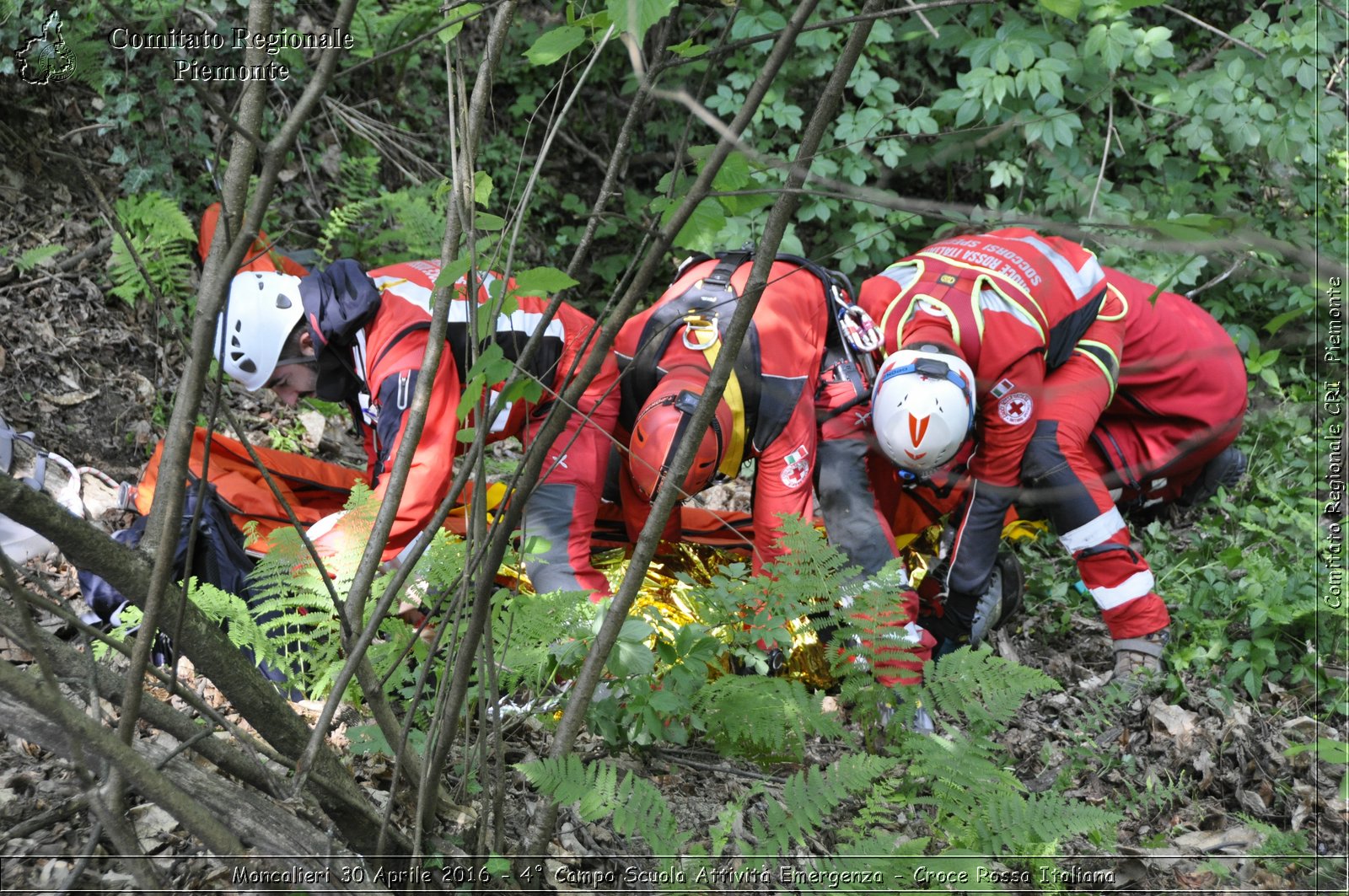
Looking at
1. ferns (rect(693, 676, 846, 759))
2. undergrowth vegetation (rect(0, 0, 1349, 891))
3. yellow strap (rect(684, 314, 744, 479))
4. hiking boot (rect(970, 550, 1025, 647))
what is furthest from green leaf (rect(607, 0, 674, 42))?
hiking boot (rect(970, 550, 1025, 647))

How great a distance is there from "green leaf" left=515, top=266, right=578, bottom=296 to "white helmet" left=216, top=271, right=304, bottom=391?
2893 mm

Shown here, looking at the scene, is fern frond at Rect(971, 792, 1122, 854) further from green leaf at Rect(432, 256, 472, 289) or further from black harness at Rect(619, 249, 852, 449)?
black harness at Rect(619, 249, 852, 449)

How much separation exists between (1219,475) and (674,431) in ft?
11.6

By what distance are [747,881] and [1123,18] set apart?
5.19 metres

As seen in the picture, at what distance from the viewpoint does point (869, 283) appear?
4809 millimetres

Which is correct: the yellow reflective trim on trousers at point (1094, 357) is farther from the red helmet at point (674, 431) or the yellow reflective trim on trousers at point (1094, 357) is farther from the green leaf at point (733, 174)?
the green leaf at point (733, 174)

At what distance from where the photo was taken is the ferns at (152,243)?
4.99 m

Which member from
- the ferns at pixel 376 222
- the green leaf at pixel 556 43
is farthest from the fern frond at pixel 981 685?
the ferns at pixel 376 222

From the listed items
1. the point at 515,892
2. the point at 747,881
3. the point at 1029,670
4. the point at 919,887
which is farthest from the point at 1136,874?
the point at 515,892

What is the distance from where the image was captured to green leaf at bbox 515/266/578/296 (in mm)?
1518

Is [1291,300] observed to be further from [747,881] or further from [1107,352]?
[747,881]

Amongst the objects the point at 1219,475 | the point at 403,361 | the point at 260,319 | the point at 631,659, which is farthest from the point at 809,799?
the point at 1219,475

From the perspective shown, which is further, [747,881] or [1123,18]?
[1123,18]

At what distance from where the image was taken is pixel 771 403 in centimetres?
412
